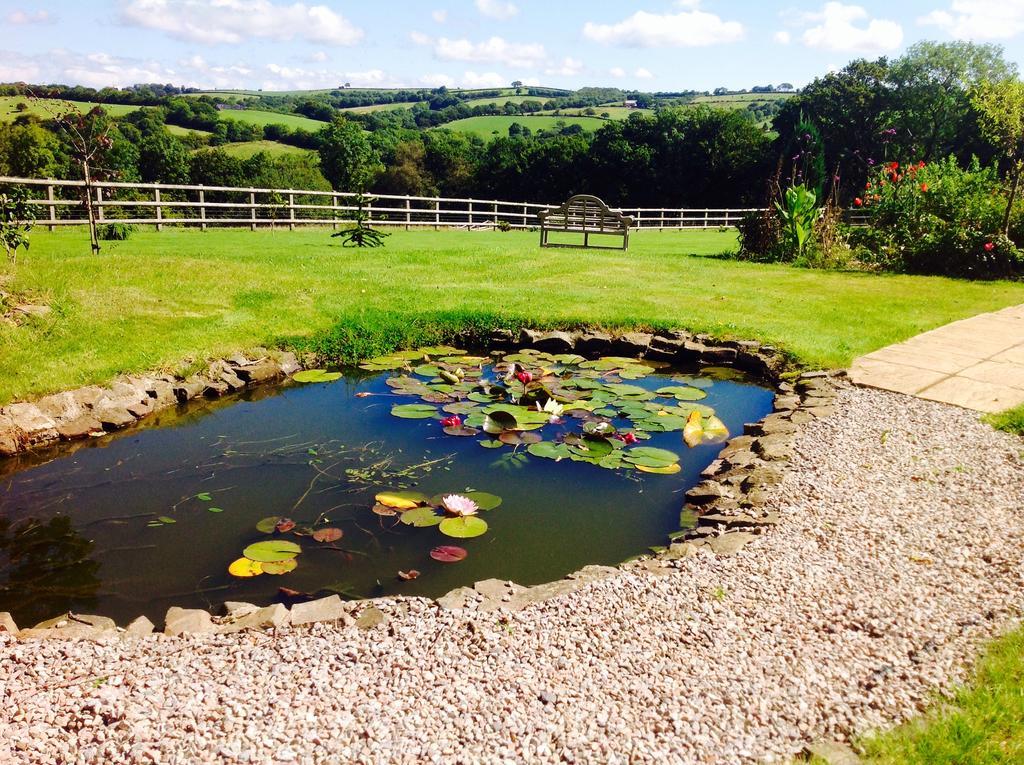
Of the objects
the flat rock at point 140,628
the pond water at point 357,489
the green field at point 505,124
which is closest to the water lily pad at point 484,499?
the pond water at point 357,489

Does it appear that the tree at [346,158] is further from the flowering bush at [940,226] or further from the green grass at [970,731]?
the green grass at [970,731]

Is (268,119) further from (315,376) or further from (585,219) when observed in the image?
(315,376)

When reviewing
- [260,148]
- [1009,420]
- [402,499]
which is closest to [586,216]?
[1009,420]

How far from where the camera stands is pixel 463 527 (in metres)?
3.62

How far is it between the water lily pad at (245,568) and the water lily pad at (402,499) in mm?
753

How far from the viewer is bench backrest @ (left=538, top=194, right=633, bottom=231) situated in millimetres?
14977

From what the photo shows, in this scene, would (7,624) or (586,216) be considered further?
(586,216)

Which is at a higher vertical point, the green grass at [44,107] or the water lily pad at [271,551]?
the green grass at [44,107]

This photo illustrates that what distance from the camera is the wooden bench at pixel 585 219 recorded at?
14992 millimetres

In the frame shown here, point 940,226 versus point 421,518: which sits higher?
point 940,226

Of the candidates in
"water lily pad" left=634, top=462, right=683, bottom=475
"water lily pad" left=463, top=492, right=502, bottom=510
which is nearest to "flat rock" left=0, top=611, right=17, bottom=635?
"water lily pad" left=463, top=492, right=502, bottom=510

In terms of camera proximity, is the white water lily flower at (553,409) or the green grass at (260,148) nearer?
the white water lily flower at (553,409)

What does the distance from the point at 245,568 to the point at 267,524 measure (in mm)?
418

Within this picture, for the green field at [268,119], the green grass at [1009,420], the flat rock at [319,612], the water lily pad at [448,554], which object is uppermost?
the green field at [268,119]
